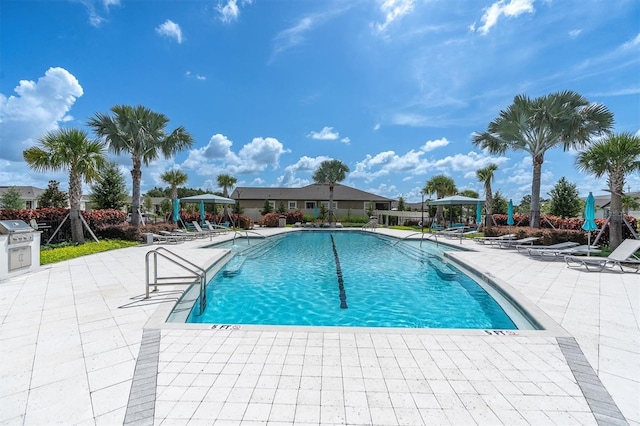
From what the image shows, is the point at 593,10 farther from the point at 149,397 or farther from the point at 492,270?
the point at 149,397

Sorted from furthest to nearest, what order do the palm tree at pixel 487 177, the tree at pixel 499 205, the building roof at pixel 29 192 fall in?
the building roof at pixel 29 192, the tree at pixel 499 205, the palm tree at pixel 487 177

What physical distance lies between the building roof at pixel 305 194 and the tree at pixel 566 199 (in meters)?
17.8

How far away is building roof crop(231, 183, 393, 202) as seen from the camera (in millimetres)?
38031

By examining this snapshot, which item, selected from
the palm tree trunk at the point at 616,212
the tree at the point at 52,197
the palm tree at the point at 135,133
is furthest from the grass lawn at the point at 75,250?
the palm tree trunk at the point at 616,212

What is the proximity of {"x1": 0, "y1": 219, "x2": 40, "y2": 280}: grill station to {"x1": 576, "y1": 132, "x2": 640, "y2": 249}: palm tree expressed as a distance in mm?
18604

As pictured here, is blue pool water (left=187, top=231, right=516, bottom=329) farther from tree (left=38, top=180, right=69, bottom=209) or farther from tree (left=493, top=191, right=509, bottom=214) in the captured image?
tree (left=493, top=191, right=509, bottom=214)

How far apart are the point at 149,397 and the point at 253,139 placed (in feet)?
91.4

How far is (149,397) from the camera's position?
2803 millimetres

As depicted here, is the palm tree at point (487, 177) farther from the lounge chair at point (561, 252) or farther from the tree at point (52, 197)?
the tree at point (52, 197)

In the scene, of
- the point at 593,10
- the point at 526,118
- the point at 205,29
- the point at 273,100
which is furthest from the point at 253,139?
the point at 593,10

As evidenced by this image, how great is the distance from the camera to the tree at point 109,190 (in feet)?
71.8

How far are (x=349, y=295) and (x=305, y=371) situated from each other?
4429 mm

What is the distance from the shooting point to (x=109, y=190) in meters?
22.2

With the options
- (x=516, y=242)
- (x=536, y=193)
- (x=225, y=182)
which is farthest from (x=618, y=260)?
(x=225, y=182)
